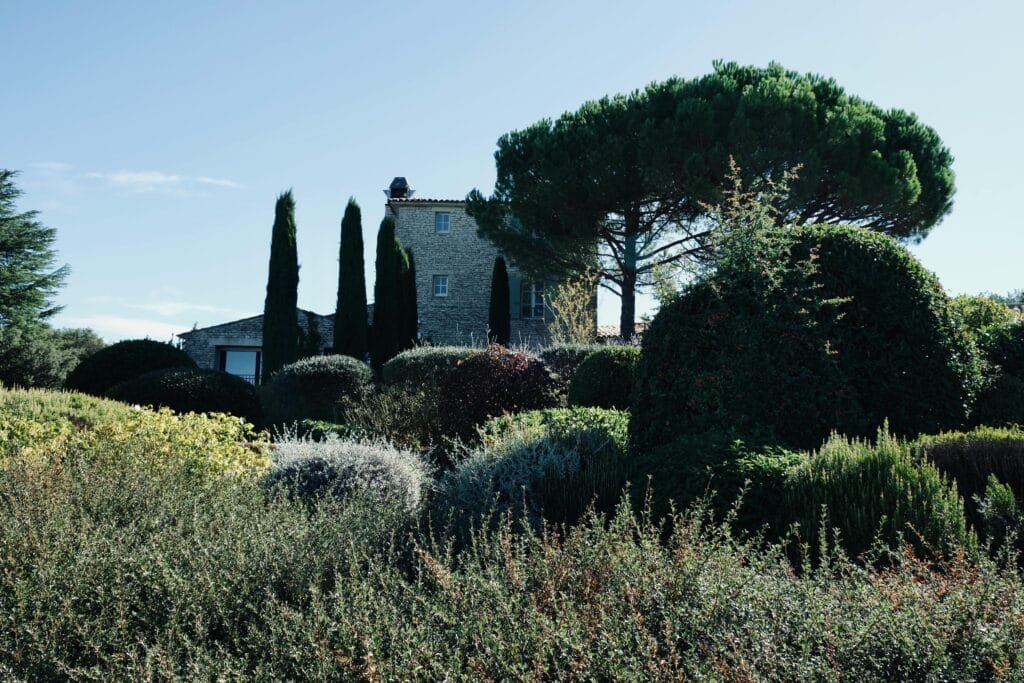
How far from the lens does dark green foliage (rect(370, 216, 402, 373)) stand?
27.4 metres

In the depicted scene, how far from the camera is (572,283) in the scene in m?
25.9

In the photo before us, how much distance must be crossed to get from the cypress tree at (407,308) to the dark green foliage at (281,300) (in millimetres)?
4250

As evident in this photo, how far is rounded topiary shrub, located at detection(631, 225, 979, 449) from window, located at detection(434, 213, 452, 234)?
2468 centimetres

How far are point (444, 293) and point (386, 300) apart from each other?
12.9ft

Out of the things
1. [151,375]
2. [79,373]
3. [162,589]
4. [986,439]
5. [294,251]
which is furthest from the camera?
[294,251]

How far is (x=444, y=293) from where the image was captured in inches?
1225

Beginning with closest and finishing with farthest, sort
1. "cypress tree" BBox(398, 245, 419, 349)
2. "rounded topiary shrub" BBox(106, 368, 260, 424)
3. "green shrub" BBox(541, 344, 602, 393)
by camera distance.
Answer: "rounded topiary shrub" BBox(106, 368, 260, 424) → "green shrub" BBox(541, 344, 602, 393) → "cypress tree" BBox(398, 245, 419, 349)

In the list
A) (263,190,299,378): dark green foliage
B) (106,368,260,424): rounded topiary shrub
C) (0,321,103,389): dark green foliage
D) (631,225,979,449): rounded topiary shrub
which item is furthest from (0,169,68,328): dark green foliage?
(631,225,979,449): rounded topiary shrub

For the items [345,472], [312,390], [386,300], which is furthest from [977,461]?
[386,300]

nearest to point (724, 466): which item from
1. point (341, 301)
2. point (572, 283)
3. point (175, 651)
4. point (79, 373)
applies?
point (175, 651)

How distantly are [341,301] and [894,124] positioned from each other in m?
17.4

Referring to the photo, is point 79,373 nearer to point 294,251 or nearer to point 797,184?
point 294,251

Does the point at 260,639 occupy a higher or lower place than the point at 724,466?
lower

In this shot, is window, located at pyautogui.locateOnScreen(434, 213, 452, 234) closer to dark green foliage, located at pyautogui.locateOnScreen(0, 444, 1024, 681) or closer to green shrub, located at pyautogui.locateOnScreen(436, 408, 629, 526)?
green shrub, located at pyautogui.locateOnScreen(436, 408, 629, 526)
